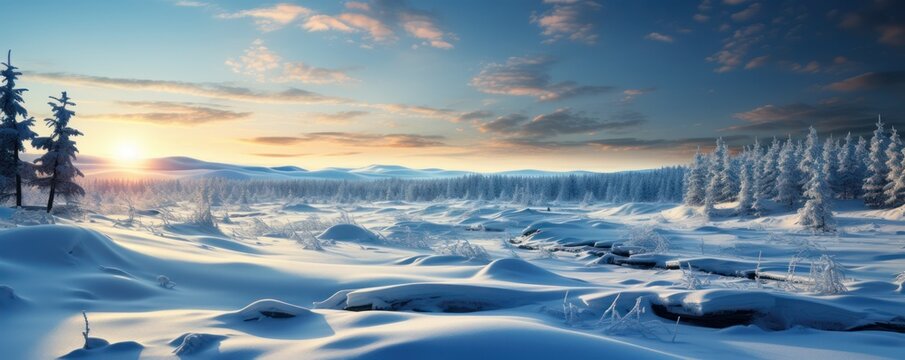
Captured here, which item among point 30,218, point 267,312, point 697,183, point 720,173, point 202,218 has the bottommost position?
point 202,218

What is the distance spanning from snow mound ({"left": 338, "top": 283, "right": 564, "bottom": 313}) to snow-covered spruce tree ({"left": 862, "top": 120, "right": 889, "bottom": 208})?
49920mm

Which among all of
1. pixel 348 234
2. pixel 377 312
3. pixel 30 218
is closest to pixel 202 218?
pixel 348 234

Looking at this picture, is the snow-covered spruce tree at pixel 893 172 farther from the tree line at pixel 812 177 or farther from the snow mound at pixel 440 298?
the snow mound at pixel 440 298

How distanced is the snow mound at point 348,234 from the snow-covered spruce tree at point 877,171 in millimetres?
45593

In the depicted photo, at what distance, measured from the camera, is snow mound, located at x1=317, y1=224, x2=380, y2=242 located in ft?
70.6

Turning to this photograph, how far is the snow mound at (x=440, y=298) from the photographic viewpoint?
7.02 metres

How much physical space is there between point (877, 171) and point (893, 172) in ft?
11.4

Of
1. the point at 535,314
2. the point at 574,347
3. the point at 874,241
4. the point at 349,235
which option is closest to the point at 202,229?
the point at 349,235

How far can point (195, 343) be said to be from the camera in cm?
485

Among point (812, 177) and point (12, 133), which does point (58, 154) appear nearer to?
point (12, 133)

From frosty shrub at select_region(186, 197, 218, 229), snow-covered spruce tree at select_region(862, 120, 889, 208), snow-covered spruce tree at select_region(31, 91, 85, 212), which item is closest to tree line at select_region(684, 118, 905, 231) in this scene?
snow-covered spruce tree at select_region(862, 120, 889, 208)

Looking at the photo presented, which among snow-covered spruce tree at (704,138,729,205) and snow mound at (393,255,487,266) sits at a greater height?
snow-covered spruce tree at (704,138,729,205)

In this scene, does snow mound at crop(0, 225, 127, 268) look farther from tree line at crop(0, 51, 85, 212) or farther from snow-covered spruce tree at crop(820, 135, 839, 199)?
snow-covered spruce tree at crop(820, 135, 839, 199)

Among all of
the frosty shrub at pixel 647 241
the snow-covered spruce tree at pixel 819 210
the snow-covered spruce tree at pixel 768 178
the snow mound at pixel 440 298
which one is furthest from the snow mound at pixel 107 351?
the snow-covered spruce tree at pixel 768 178
